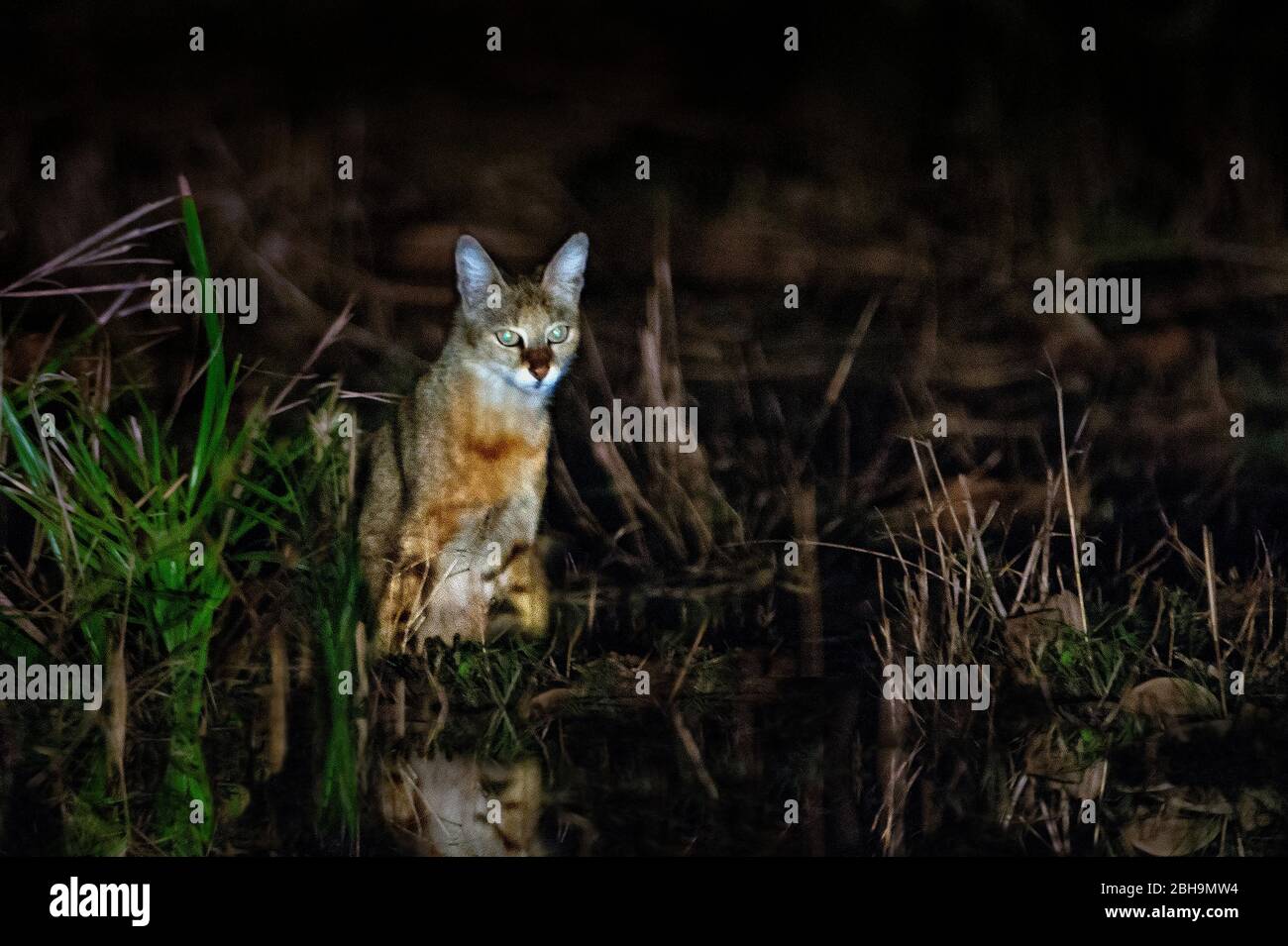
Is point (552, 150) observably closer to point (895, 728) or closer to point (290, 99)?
point (290, 99)

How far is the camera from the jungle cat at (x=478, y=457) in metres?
4.41

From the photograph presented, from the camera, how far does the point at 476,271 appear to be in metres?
4.45

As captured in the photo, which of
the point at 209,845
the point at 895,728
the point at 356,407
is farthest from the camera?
the point at 356,407

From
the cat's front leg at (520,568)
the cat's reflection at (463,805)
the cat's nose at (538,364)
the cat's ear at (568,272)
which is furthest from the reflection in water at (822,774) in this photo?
the cat's ear at (568,272)

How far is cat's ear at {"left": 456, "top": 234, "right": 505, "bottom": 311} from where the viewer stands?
4.43m

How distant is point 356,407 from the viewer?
450 cm

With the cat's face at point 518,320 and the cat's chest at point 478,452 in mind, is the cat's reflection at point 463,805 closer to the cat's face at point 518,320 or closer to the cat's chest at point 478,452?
the cat's chest at point 478,452

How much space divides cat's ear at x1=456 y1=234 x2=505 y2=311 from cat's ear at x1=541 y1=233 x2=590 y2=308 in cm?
14

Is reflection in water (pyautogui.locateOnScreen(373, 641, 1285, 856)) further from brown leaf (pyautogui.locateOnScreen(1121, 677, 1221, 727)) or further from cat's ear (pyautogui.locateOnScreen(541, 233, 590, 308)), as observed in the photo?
cat's ear (pyautogui.locateOnScreen(541, 233, 590, 308))

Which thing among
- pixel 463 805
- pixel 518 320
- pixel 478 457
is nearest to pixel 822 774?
pixel 463 805

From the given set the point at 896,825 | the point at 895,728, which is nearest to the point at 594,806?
the point at 896,825

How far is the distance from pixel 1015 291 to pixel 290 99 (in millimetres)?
2103

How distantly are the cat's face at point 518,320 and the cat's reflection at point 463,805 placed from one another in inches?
43.4

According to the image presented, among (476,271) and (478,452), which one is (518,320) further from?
(478,452)
